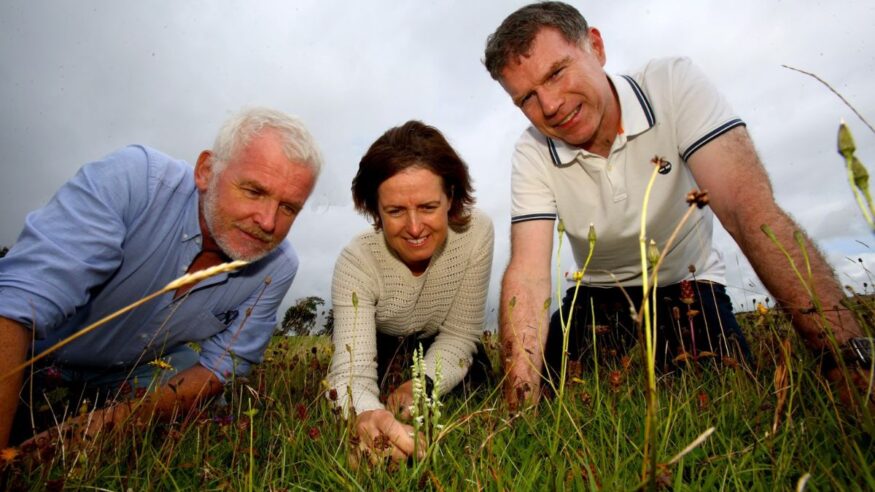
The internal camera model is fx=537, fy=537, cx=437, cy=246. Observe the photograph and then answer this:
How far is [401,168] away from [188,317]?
1916mm

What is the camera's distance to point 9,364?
243 cm

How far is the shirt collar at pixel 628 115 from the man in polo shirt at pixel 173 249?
189 centimetres

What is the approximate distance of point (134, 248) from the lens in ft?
11.7

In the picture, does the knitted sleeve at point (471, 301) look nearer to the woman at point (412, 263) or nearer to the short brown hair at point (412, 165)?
the woman at point (412, 263)

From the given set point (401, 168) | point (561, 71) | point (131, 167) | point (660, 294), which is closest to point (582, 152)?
point (561, 71)

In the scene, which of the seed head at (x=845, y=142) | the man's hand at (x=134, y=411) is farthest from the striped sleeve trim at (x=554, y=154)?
the seed head at (x=845, y=142)

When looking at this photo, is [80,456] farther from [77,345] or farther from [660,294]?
[660,294]

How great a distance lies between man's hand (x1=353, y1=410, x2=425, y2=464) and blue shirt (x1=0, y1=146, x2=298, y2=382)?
0.71m

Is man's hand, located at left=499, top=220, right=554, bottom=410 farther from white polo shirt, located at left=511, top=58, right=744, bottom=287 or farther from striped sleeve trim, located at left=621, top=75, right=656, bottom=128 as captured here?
striped sleeve trim, located at left=621, top=75, right=656, bottom=128

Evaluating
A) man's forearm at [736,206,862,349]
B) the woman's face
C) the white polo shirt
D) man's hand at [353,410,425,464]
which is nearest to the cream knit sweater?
the woman's face

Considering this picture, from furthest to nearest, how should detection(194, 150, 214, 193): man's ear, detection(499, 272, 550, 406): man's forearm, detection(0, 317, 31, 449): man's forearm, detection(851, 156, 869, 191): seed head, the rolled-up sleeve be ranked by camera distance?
detection(194, 150, 214, 193): man's ear
detection(499, 272, 550, 406): man's forearm
the rolled-up sleeve
detection(0, 317, 31, 449): man's forearm
detection(851, 156, 869, 191): seed head

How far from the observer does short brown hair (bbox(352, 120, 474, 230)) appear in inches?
159

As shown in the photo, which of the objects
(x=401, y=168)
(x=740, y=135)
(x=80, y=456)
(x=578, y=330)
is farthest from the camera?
(x=578, y=330)

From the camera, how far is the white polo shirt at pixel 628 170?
3852 mm
